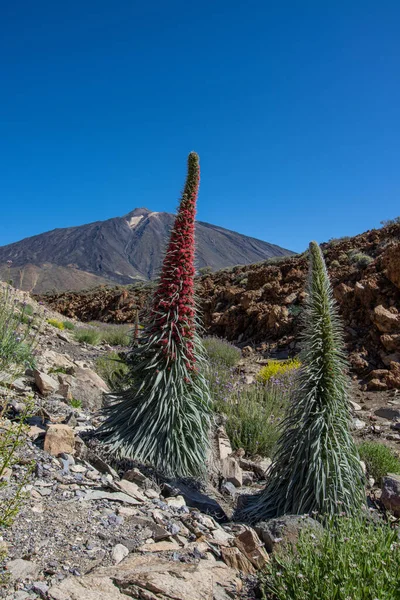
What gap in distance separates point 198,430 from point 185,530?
3.42 feet

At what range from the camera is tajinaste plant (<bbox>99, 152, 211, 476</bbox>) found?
3.59 meters

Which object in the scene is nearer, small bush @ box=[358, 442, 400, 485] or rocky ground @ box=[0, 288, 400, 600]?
rocky ground @ box=[0, 288, 400, 600]

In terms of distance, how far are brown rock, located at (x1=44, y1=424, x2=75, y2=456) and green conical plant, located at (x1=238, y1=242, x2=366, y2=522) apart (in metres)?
1.46

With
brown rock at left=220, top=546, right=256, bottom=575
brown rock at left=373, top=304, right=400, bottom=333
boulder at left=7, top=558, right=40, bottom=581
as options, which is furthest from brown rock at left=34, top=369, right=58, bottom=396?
brown rock at left=373, top=304, right=400, bottom=333

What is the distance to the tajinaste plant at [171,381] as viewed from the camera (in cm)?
359

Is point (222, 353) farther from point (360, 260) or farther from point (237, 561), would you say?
point (237, 561)

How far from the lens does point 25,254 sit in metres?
181

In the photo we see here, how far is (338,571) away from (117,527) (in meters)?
1.34

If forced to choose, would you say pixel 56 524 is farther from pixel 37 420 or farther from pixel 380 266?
pixel 380 266

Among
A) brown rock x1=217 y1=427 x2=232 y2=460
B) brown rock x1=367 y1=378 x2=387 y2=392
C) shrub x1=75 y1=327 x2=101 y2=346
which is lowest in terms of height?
brown rock x1=217 y1=427 x2=232 y2=460

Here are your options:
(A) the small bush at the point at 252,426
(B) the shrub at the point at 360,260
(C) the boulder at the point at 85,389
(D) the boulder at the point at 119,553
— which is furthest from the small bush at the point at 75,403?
(B) the shrub at the point at 360,260

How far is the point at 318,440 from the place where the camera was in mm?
3000

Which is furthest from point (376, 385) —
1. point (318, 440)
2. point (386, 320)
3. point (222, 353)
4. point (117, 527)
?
point (117, 527)

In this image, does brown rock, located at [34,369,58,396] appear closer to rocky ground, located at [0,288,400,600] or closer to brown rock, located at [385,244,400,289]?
rocky ground, located at [0,288,400,600]
